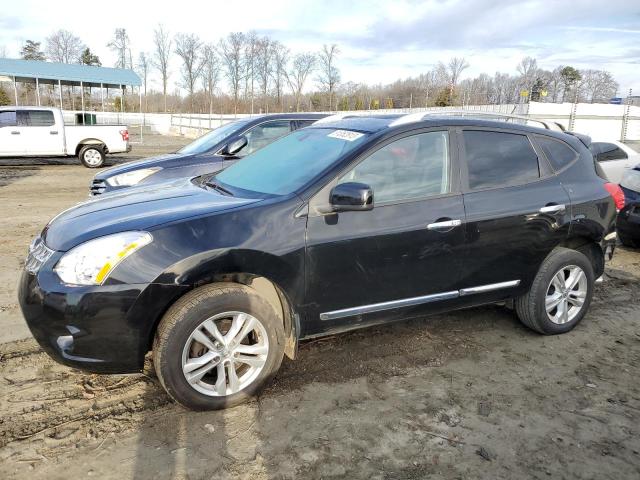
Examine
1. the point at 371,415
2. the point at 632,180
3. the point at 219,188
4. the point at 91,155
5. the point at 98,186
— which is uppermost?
the point at 219,188

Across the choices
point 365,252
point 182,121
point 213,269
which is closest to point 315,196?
point 365,252

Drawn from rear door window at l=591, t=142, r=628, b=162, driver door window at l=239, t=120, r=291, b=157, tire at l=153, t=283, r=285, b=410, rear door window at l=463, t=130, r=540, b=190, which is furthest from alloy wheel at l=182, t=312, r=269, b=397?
rear door window at l=591, t=142, r=628, b=162

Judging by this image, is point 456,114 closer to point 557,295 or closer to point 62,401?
point 557,295

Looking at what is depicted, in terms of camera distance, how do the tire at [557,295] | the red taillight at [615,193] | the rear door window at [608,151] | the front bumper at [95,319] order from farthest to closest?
the rear door window at [608,151] < the red taillight at [615,193] < the tire at [557,295] < the front bumper at [95,319]

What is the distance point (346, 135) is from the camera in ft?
12.2

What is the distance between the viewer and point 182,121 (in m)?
36.2

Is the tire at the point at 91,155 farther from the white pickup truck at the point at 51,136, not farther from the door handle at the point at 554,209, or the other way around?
the door handle at the point at 554,209

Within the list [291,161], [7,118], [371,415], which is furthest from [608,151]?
[7,118]

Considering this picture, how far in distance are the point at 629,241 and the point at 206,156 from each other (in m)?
6.07

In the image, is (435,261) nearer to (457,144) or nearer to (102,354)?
(457,144)

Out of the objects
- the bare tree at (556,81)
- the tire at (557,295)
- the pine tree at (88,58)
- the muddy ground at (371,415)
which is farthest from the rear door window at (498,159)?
the pine tree at (88,58)

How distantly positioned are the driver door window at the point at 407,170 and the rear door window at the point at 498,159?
236mm

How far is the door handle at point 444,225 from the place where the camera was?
138 inches

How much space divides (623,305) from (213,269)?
4.19 m
